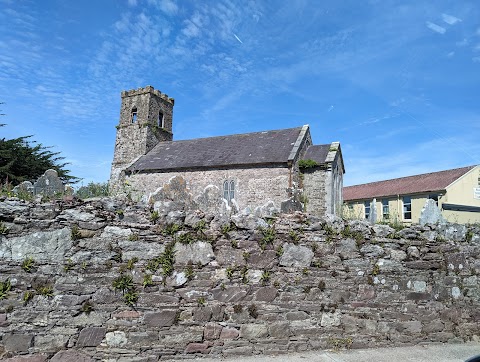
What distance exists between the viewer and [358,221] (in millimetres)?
5719

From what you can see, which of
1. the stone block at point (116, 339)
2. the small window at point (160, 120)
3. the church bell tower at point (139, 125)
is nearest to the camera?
the stone block at point (116, 339)

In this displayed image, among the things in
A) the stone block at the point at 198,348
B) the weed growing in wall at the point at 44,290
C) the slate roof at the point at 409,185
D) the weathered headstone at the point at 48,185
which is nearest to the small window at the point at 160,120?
the slate roof at the point at 409,185

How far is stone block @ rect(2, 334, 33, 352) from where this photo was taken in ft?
13.7

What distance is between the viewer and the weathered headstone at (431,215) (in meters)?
6.15

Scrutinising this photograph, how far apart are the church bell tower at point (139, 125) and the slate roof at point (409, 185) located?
19.3 m

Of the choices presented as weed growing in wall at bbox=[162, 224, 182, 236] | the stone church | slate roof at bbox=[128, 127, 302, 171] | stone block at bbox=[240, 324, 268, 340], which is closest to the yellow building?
the stone church

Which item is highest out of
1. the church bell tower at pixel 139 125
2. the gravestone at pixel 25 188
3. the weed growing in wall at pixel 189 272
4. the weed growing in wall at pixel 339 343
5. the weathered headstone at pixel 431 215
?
the church bell tower at pixel 139 125

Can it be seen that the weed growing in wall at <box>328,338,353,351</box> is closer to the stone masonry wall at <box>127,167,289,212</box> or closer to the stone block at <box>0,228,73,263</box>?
the stone block at <box>0,228,73,263</box>

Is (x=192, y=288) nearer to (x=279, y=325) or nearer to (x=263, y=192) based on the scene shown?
(x=279, y=325)

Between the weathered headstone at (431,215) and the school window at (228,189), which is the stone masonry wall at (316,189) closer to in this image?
the school window at (228,189)

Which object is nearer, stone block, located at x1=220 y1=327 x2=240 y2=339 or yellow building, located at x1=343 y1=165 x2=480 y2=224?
stone block, located at x1=220 y1=327 x2=240 y2=339

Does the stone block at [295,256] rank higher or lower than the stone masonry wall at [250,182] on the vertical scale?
lower

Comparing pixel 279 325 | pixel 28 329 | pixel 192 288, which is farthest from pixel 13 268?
pixel 279 325

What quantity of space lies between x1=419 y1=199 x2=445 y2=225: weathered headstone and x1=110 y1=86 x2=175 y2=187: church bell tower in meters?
26.9
